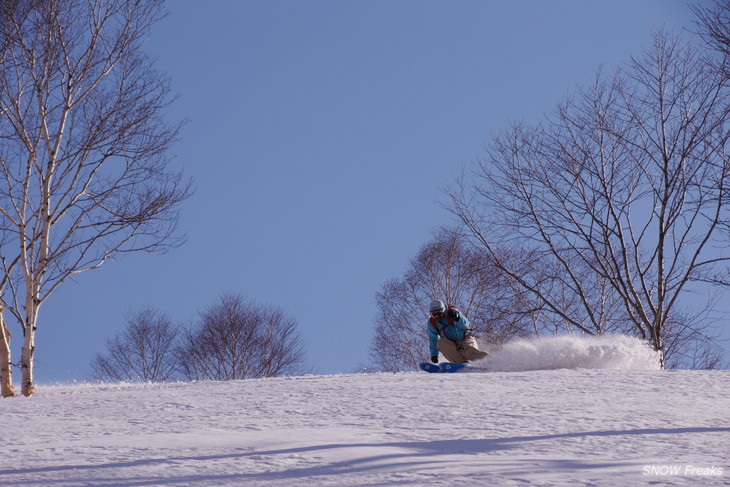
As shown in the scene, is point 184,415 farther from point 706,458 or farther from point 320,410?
point 706,458

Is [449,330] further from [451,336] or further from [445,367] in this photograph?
[445,367]

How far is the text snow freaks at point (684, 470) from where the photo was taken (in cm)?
399

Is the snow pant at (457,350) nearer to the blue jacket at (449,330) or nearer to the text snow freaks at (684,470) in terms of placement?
the blue jacket at (449,330)

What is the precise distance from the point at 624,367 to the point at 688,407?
430 centimetres

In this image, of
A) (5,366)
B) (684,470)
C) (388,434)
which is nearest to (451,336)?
(388,434)

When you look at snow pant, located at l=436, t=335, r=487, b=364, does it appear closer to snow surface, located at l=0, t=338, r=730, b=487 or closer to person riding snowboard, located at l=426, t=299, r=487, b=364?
person riding snowboard, located at l=426, t=299, r=487, b=364

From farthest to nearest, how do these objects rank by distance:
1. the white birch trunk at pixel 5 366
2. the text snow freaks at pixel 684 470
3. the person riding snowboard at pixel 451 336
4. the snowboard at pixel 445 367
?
the white birch trunk at pixel 5 366 → the person riding snowboard at pixel 451 336 → the snowboard at pixel 445 367 → the text snow freaks at pixel 684 470

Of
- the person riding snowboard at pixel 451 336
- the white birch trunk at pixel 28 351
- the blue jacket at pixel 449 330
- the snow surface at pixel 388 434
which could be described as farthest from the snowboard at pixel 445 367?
the white birch trunk at pixel 28 351

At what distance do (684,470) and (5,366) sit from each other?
11588 mm

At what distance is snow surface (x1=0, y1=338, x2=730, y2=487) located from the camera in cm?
402

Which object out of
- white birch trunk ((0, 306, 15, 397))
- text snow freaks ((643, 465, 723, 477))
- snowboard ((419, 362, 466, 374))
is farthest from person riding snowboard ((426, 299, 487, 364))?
text snow freaks ((643, 465, 723, 477))

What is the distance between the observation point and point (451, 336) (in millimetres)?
12023

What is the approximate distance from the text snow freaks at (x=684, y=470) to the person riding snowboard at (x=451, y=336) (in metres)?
7.78

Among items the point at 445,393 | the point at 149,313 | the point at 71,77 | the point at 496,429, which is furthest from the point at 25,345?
the point at 149,313
